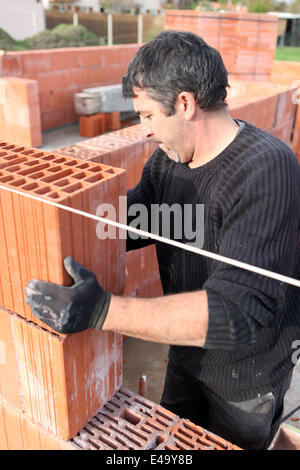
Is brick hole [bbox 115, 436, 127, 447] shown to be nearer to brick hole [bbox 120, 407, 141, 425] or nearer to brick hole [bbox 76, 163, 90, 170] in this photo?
brick hole [bbox 120, 407, 141, 425]

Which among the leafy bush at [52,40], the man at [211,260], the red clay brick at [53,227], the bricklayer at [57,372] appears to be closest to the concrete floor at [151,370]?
the man at [211,260]

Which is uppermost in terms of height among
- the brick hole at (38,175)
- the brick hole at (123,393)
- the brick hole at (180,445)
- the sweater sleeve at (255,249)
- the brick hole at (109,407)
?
the brick hole at (38,175)

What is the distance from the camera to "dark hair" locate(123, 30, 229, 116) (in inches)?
65.1

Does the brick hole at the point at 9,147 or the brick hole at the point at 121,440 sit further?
the brick hole at the point at 9,147

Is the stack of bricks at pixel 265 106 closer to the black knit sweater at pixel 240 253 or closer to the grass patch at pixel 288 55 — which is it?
the black knit sweater at pixel 240 253

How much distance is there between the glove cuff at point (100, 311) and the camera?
1506 millimetres

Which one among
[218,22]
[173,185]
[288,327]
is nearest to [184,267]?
[173,185]

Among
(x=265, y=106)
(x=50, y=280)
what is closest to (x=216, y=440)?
(x=50, y=280)

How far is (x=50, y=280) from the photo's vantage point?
1497 mm

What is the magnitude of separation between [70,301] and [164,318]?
334 millimetres

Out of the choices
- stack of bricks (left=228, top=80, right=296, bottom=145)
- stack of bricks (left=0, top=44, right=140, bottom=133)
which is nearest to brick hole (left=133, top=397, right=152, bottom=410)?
stack of bricks (left=228, top=80, right=296, bottom=145)

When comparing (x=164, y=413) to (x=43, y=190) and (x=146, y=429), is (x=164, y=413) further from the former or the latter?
(x=43, y=190)

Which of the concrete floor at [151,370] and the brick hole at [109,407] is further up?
the brick hole at [109,407]

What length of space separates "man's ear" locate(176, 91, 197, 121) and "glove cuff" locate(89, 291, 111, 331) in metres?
0.81
